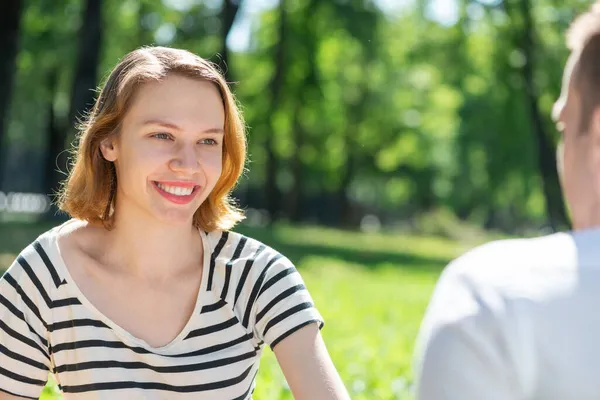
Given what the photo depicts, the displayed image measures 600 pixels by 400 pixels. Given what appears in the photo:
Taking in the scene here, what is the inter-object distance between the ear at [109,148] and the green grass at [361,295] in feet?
6.25

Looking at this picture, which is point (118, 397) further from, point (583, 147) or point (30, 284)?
point (583, 147)

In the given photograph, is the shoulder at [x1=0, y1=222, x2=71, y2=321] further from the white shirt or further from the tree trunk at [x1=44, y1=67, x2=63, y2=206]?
the tree trunk at [x1=44, y1=67, x2=63, y2=206]

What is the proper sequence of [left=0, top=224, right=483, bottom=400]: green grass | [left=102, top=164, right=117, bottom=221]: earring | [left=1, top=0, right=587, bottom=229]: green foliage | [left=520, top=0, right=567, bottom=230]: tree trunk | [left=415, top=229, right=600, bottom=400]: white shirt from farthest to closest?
[left=1, top=0, right=587, bottom=229]: green foliage, [left=520, top=0, right=567, bottom=230]: tree trunk, [left=0, top=224, right=483, bottom=400]: green grass, [left=102, top=164, right=117, bottom=221]: earring, [left=415, top=229, right=600, bottom=400]: white shirt

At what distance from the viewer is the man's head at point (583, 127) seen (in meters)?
1.34

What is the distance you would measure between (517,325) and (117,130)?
184 cm

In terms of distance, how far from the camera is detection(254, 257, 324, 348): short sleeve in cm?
262

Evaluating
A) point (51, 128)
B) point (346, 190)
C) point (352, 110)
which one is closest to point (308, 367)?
point (51, 128)

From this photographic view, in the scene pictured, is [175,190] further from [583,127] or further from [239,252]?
[583,127]

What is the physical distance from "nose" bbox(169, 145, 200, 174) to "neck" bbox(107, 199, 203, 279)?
0.20 m

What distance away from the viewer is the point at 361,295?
12727 mm

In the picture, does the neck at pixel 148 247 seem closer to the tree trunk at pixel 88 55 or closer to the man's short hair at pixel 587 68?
the man's short hair at pixel 587 68

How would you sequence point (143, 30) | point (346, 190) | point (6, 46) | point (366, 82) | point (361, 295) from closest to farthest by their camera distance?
point (361, 295)
point (6, 46)
point (143, 30)
point (366, 82)
point (346, 190)

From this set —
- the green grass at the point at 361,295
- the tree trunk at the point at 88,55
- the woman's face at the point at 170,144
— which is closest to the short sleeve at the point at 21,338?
the woman's face at the point at 170,144

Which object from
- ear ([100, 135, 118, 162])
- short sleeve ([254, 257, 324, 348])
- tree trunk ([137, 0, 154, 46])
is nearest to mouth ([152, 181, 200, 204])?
ear ([100, 135, 118, 162])
